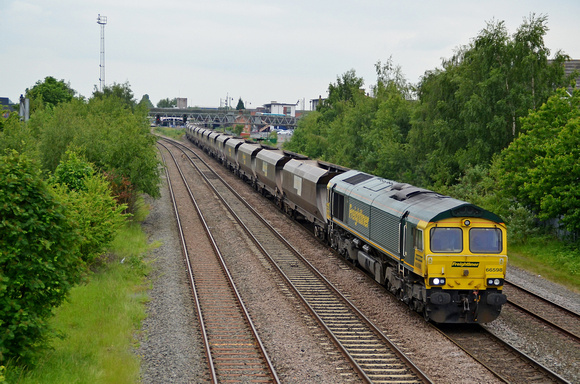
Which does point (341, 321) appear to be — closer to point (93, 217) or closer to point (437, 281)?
point (437, 281)

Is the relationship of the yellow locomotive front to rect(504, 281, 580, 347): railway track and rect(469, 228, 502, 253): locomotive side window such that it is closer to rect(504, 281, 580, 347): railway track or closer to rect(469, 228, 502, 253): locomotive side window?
rect(469, 228, 502, 253): locomotive side window

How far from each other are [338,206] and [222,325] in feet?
31.8

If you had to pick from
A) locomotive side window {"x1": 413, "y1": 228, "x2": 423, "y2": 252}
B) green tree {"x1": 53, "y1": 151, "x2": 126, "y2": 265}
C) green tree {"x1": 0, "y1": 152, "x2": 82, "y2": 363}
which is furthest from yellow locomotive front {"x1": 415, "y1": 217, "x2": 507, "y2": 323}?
green tree {"x1": 53, "y1": 151, "x2": 126, "y2": 265}

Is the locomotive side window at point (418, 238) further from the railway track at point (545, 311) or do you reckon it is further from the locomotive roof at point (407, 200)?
the railway track at point (545, 311)

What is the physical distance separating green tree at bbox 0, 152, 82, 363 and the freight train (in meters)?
9.12

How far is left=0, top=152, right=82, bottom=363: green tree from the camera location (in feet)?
35.4

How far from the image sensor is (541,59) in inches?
1420

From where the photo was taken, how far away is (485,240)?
1539 cm

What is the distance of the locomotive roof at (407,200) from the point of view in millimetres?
15312

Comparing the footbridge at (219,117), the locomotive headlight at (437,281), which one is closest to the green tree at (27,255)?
the locomotive headlight at (437,281)

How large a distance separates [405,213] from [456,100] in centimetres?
2433

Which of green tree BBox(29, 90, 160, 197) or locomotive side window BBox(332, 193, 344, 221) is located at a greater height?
green tree BBox(29, 90, 160, 197)

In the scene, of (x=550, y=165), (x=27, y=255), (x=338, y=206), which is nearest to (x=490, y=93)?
(x=550, y=165)

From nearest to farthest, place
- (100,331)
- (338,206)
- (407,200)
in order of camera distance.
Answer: (100,331)
(407,200)
(338,206)
